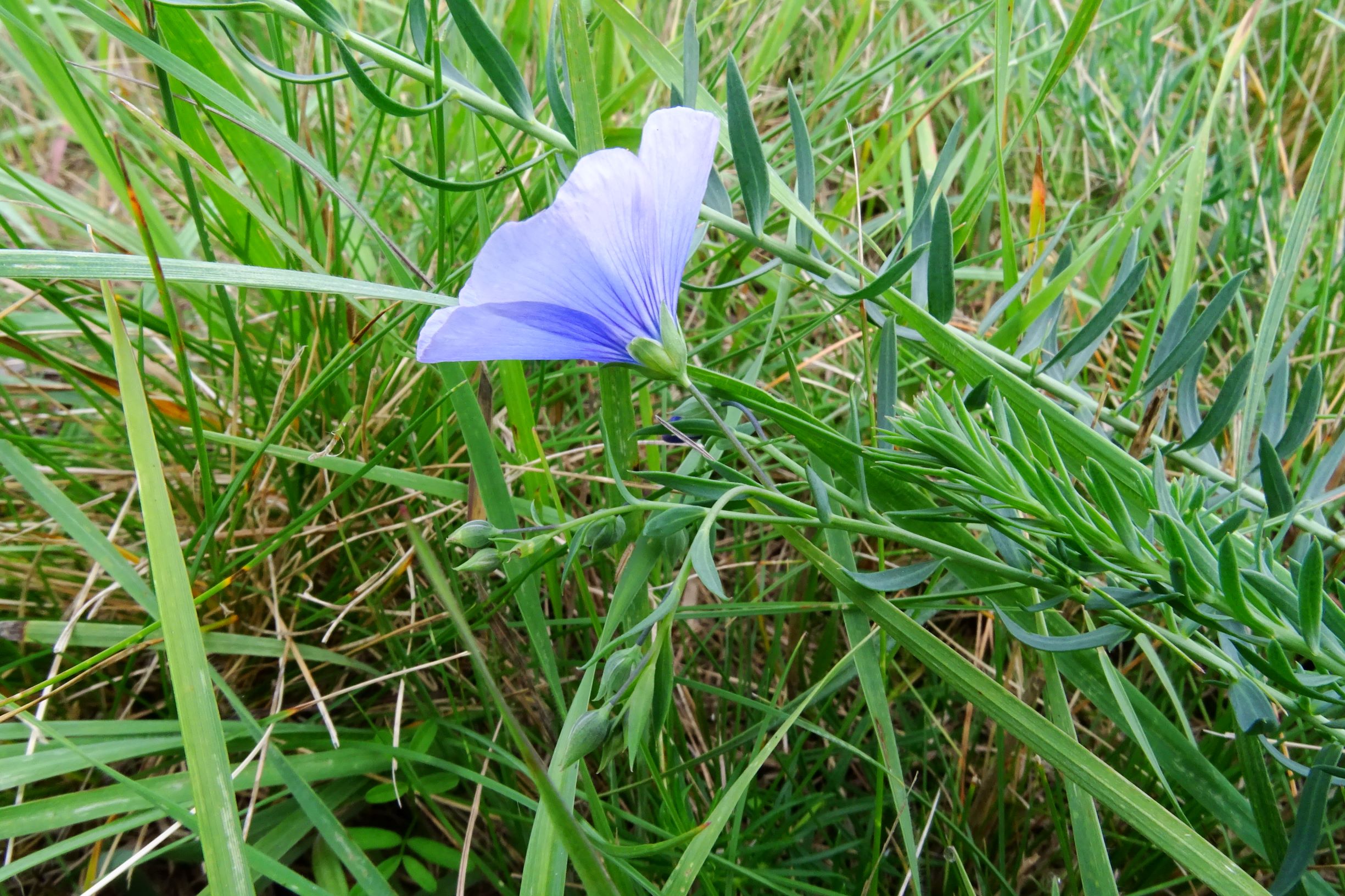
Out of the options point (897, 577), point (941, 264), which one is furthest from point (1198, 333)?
point (897, 577)

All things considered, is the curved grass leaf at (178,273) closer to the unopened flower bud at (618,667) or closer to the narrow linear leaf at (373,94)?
the narrow linear leaf at (373,94)

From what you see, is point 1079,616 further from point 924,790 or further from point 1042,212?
point 1042,212

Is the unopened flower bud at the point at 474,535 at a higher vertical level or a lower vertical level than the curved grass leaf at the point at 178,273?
lower

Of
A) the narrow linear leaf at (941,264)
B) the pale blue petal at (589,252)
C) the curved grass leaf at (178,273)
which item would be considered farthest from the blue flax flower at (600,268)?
the narrow linear leaf at (941,264)

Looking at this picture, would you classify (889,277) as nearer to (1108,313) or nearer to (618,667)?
(1108,313)

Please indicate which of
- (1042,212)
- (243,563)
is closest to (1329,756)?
(1042,212)

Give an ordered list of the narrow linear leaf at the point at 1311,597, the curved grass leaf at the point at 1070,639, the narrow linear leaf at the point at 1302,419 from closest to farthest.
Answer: the narrow linear leaf at the point at 1311,597, the curved grass leaf at the point at 1070,639, the narrow linear leaf at the point at 1302,419
